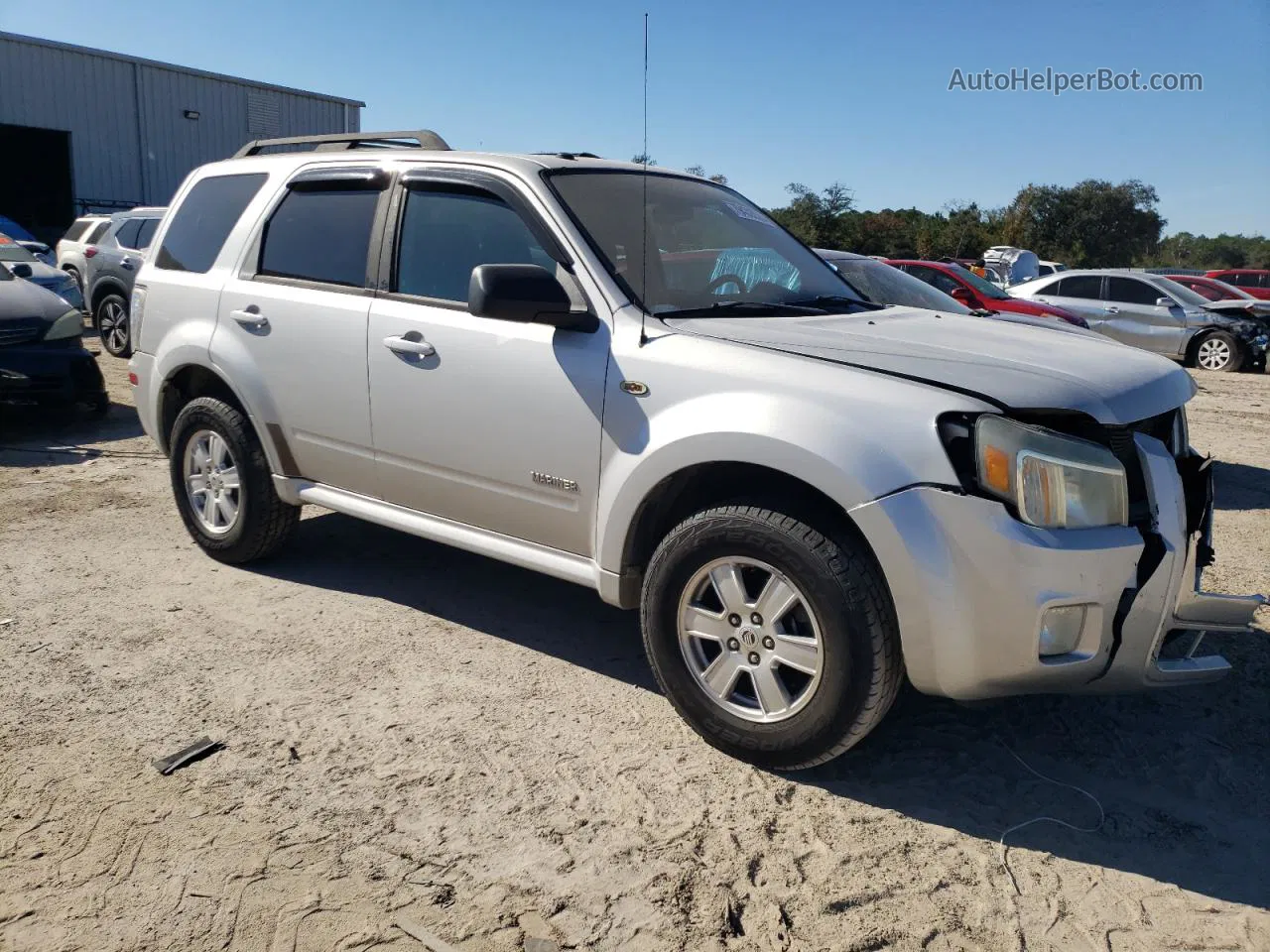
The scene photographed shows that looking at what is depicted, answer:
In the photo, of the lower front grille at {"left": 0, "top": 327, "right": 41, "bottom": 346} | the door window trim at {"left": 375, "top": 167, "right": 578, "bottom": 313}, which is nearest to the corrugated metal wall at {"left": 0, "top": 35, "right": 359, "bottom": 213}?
the lower front grille at {"left": 0, "top": 327, "right": 41, "bottom": 346}

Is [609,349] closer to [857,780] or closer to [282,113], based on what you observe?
[857,780]

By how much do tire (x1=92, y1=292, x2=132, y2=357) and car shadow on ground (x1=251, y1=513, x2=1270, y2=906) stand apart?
30.1 ft

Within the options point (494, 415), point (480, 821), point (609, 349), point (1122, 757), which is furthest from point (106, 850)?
point (1122, 757)

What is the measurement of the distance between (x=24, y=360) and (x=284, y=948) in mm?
6812

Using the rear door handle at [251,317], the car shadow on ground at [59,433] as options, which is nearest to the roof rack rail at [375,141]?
the rear door handle at [251,317]

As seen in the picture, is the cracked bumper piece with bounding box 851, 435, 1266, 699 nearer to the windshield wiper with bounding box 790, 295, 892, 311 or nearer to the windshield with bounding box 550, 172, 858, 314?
the windshield with bounding box 550, 172, 858, 314

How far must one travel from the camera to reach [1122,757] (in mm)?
3340

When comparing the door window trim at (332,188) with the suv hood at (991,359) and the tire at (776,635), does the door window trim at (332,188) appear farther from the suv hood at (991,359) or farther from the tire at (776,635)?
the tire at (776,635)

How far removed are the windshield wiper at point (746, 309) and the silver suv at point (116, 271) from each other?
33.1ft

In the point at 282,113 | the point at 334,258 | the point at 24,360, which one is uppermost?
the point at 282,113

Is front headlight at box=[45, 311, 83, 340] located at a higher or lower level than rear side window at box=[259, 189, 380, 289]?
lower

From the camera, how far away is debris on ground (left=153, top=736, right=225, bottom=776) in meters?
3.12

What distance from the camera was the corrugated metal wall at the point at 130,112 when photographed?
23016 millimetres

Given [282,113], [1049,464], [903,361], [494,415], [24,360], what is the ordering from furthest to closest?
[282,113]
[24,360]
[494,415]
[903,361]
[1049,464]
